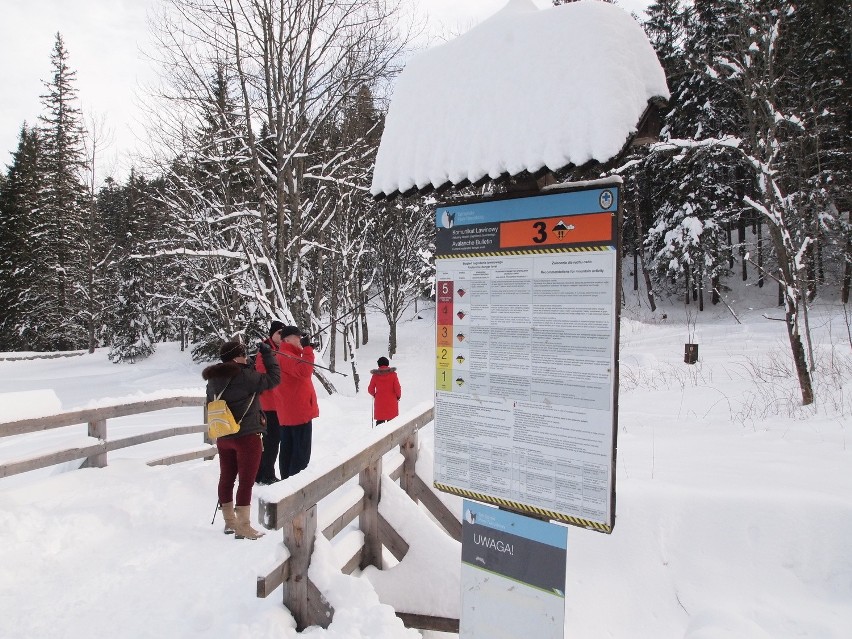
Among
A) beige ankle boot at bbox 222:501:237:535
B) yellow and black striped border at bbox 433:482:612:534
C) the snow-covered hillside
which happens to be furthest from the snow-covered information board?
beige ankle boot at bbox 222:501:237:535

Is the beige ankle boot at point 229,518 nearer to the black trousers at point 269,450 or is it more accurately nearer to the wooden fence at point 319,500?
the black trousers at point 269,450

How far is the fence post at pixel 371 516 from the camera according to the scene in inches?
155

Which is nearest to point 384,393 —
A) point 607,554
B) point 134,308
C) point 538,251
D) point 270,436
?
point 270,436

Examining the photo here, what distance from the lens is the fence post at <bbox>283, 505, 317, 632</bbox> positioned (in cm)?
304

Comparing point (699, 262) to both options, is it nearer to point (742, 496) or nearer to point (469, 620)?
point (742, 496)

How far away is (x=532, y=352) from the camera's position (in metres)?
2.49

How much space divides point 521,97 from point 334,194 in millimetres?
13589

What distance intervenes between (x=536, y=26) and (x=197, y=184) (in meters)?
13.5

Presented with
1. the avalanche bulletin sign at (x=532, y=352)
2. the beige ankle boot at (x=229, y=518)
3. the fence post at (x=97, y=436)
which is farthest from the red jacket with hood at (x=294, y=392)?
the avalanche bulletin sign at (x=532, y=352)

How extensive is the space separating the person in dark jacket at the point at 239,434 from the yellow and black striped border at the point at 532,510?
8.29ft

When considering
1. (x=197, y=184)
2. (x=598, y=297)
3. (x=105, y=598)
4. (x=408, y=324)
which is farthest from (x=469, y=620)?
(x=408, y=324)

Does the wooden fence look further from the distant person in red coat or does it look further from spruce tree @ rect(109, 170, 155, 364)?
spruce tree @ rect(109, 170, 155, 364)

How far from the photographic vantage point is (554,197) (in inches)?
95.9

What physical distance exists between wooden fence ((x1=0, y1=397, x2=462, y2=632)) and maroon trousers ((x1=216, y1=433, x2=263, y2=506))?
1.35 meters
